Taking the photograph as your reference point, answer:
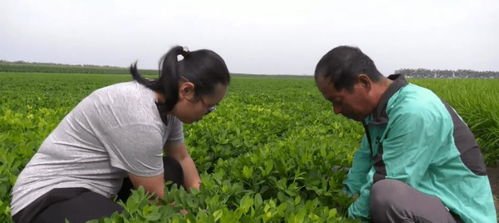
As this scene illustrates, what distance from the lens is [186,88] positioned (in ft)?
7.98

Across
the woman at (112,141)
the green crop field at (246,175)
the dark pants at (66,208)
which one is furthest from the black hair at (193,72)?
the dark pants at (66,208)

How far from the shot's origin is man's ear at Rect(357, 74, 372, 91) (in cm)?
253

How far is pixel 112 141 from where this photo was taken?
7.80 feet

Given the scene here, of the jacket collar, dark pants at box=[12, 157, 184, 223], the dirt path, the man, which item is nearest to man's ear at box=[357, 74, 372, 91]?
the man

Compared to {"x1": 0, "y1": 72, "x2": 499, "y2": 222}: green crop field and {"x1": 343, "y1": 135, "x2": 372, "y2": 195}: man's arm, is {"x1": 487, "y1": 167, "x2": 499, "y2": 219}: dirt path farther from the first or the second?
{"x1": 343, "y1": 135, "x2": 372, "y2": 195}: man's arm

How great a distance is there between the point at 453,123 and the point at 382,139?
40 cm

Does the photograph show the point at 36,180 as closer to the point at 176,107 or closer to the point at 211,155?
the point at 176,107

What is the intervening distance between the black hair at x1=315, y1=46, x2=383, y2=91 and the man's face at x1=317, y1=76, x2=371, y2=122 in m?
0.03

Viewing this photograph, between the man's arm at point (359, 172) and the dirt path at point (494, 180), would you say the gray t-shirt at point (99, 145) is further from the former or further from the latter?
the dirt path at point (494, 180)

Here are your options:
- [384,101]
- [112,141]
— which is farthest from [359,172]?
[112,141]

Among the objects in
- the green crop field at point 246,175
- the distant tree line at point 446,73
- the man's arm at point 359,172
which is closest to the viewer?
the green crop field at point 246,175

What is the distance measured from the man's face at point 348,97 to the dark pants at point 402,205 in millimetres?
444

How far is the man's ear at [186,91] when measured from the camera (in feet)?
7.93

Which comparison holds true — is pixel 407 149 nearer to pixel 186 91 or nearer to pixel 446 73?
pixel 186 91
